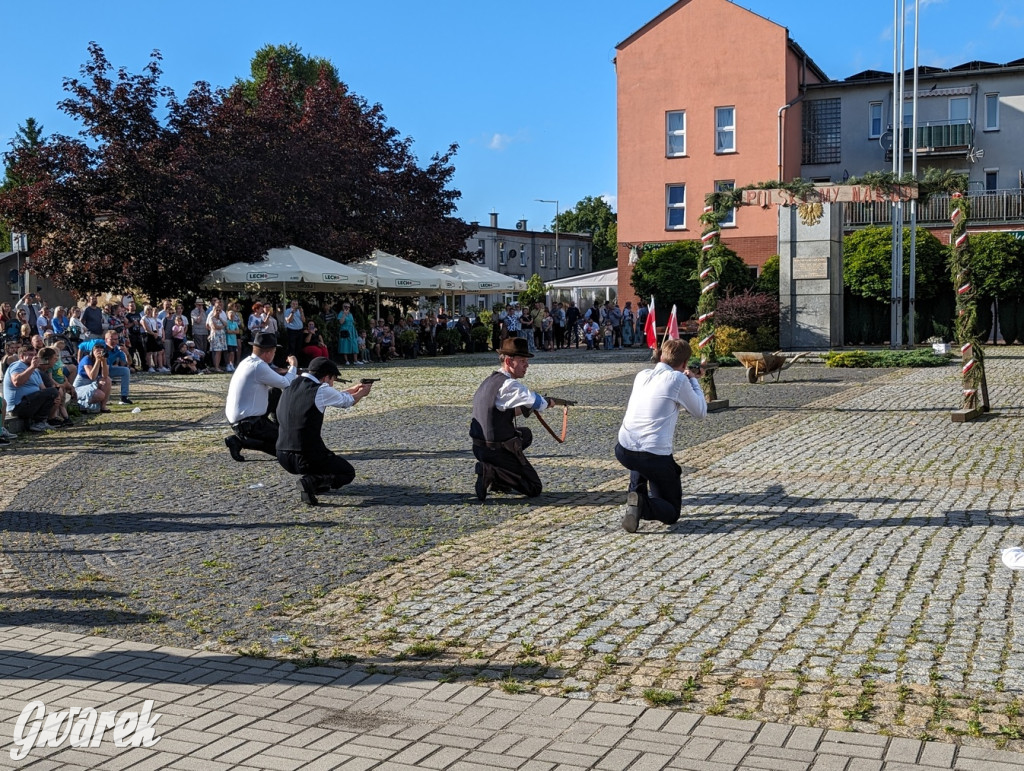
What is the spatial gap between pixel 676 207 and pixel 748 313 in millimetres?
21035

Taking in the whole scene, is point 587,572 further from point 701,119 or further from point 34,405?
point 701,119

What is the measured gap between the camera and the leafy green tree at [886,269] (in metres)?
37.2

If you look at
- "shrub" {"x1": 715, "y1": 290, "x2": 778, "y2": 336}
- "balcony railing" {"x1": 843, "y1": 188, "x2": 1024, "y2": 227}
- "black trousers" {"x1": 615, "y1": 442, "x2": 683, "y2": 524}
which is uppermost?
"balcony railing" {"x1": 843, "y1": 188, "x2": 1024, "y2": 227}

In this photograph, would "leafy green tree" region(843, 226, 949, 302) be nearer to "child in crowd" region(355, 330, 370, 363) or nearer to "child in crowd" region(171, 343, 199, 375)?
"child in crowd" region(355, 330, 370, 363)

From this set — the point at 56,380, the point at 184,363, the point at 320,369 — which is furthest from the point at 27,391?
the point at 184,363

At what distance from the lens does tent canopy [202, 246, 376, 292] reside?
97.6ft

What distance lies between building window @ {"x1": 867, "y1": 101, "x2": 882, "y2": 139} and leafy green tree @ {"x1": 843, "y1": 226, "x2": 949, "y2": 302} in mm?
14379

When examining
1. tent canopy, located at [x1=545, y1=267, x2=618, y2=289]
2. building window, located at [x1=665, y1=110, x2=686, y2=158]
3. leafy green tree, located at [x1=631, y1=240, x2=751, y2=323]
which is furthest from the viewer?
tent canopy, located at [x1=545, y1=267, x2=618, y2=289]

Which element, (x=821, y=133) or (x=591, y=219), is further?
(x=591, y=219)

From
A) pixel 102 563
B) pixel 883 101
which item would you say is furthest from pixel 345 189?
pixel 102 563

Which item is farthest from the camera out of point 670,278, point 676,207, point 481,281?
point 676,207

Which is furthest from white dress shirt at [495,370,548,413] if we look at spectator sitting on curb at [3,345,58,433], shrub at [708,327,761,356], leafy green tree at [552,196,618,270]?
leafy green tree at [552,196,618,270]

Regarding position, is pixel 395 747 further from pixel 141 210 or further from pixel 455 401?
pixel 141 210

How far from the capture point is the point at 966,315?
1675cm
